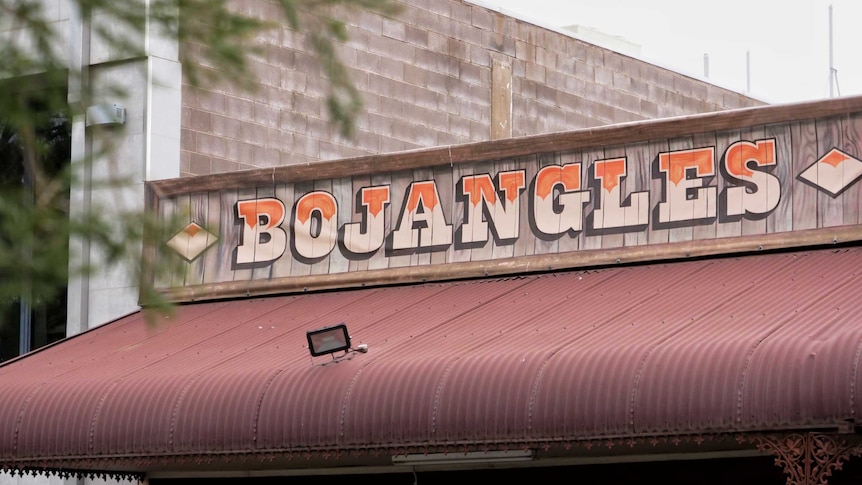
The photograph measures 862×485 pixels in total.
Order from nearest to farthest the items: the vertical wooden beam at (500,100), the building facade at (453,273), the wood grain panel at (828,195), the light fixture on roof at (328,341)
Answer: the building facade at (453,273), the light fixture on roof at (328,341), the wood grain panel at (828,195), the vertical wooden beam at (500,100)

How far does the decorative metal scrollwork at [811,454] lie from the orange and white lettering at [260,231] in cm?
630

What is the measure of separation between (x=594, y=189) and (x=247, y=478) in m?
4.02

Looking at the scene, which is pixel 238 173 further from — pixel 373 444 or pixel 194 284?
pixel 373 444

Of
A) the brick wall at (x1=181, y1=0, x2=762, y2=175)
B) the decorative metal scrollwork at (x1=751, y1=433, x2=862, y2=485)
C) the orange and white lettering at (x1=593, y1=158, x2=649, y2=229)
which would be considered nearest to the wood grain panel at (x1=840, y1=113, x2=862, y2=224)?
the orange and white lettering at (x1=593, y1=158, x2=649, y2=229)

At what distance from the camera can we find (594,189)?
13156 mm

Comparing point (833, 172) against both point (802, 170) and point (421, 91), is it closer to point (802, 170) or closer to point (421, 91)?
point (802, 170)

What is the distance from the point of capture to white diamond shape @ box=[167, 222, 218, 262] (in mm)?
15195

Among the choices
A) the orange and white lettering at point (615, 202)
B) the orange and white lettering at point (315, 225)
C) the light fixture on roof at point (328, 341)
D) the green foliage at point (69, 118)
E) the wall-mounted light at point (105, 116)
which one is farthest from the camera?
the wall-mounted light at point (105, 116)

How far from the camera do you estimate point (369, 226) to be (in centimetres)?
1435

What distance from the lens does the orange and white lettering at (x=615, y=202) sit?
12906mm

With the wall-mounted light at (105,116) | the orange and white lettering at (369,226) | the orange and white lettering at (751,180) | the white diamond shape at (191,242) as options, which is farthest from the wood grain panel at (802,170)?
the wall-mounted light at (105,116)

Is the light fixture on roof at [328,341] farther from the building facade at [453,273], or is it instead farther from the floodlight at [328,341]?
the building facade at [453,273]

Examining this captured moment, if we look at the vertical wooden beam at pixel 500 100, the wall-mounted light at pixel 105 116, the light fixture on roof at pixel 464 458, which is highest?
the vertical wooden beam at pixel 500 100

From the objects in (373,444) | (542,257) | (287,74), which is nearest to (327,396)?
(373,444)
